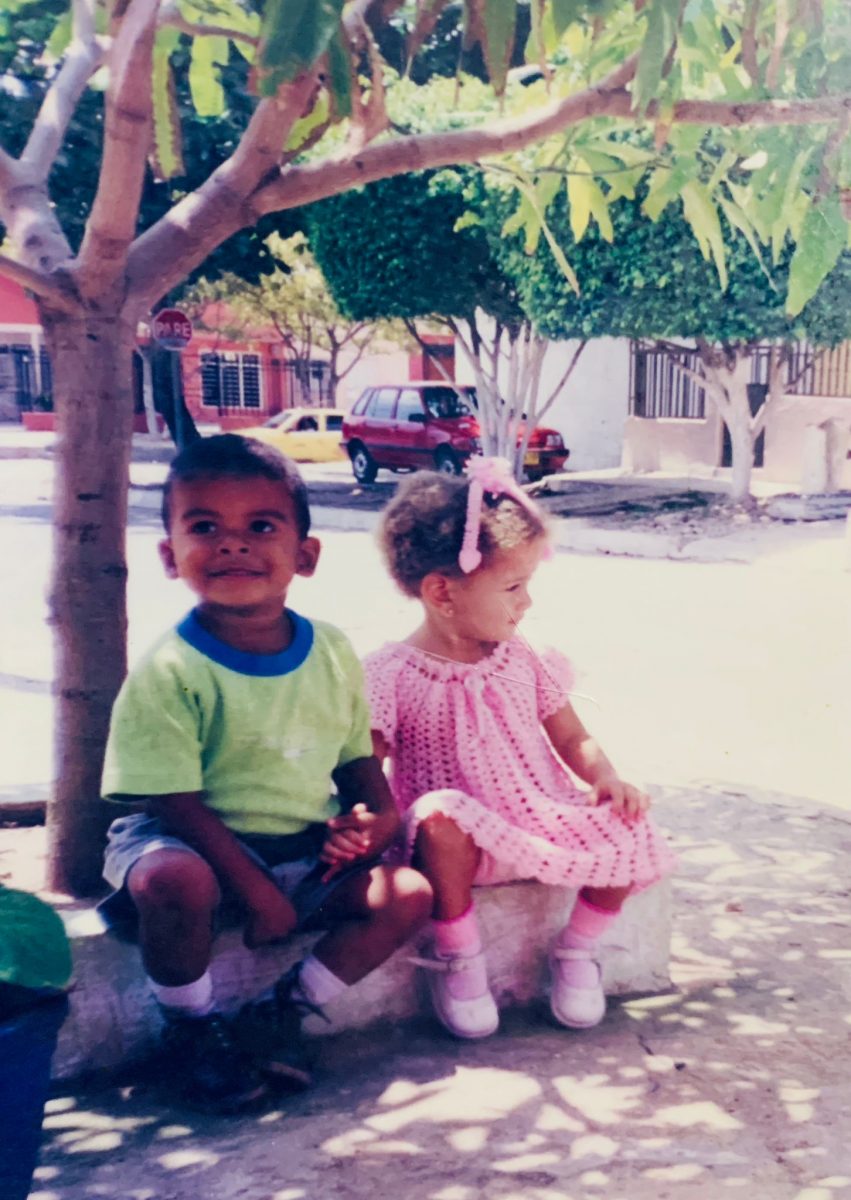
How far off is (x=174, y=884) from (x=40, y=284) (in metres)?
1.40

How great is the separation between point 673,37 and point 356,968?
1771 mm

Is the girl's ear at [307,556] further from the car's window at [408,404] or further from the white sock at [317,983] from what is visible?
the car's window at [408,404]

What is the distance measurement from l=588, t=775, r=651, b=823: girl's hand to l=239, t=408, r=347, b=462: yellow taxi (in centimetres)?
2244

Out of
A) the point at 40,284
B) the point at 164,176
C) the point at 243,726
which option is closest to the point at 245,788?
the point at 243,726

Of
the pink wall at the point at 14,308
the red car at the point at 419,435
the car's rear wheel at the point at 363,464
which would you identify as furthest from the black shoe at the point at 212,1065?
the pink wall at the point at 14,308

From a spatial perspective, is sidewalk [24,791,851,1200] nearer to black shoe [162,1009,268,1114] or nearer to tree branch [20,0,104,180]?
black shoe [162,1009,268,1114]

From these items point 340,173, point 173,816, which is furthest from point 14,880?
point 340,173

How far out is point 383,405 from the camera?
2116 centimetres

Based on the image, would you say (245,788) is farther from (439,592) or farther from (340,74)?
(340,74)

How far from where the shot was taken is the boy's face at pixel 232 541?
265 centimetres

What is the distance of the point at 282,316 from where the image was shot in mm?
33188

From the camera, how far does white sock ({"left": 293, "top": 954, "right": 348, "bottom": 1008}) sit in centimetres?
263

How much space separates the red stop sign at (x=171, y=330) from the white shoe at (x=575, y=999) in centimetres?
1302

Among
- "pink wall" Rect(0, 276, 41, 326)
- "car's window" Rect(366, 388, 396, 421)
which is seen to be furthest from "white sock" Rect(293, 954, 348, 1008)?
"pink wall" Rect(0, 276, 41, 326)
